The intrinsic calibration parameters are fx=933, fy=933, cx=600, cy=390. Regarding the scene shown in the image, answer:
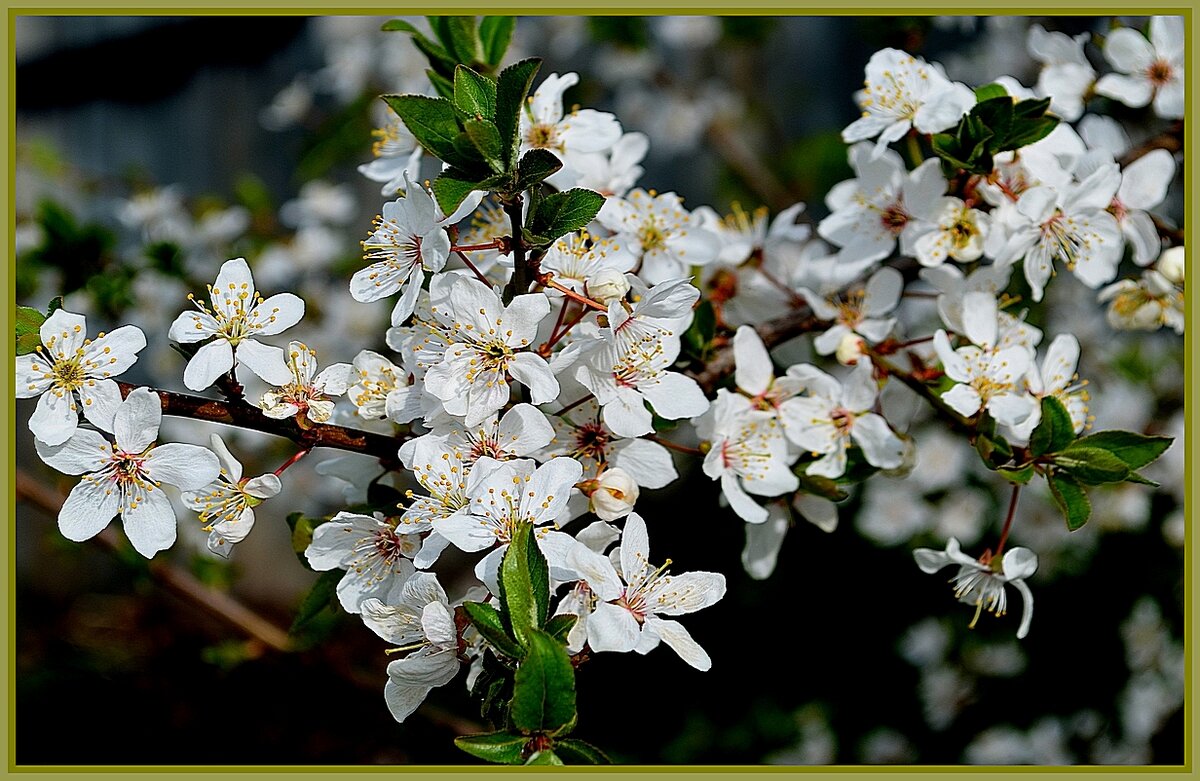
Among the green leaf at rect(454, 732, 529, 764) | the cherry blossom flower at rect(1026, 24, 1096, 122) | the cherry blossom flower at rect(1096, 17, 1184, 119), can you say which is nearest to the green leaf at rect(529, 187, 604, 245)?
the green leaf at rect(454, 732, 529, 764)

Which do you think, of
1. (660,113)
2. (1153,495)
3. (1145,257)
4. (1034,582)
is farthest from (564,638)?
(660,113)

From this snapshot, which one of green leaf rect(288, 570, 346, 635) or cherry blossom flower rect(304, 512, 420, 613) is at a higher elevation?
cherry blossom flower rect(304, 512, 420, 613)

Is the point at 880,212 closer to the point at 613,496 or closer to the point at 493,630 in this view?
the point at 613,496

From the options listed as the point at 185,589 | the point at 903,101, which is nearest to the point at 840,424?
the point at 903,101

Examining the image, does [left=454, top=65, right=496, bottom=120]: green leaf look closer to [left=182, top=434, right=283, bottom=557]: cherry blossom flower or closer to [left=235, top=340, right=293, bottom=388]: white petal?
[left=235, top=340, right=293, bottom=388]: white petal

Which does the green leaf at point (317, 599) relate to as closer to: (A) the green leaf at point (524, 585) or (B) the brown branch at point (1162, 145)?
(A) the green leaf at point (524, 585)
